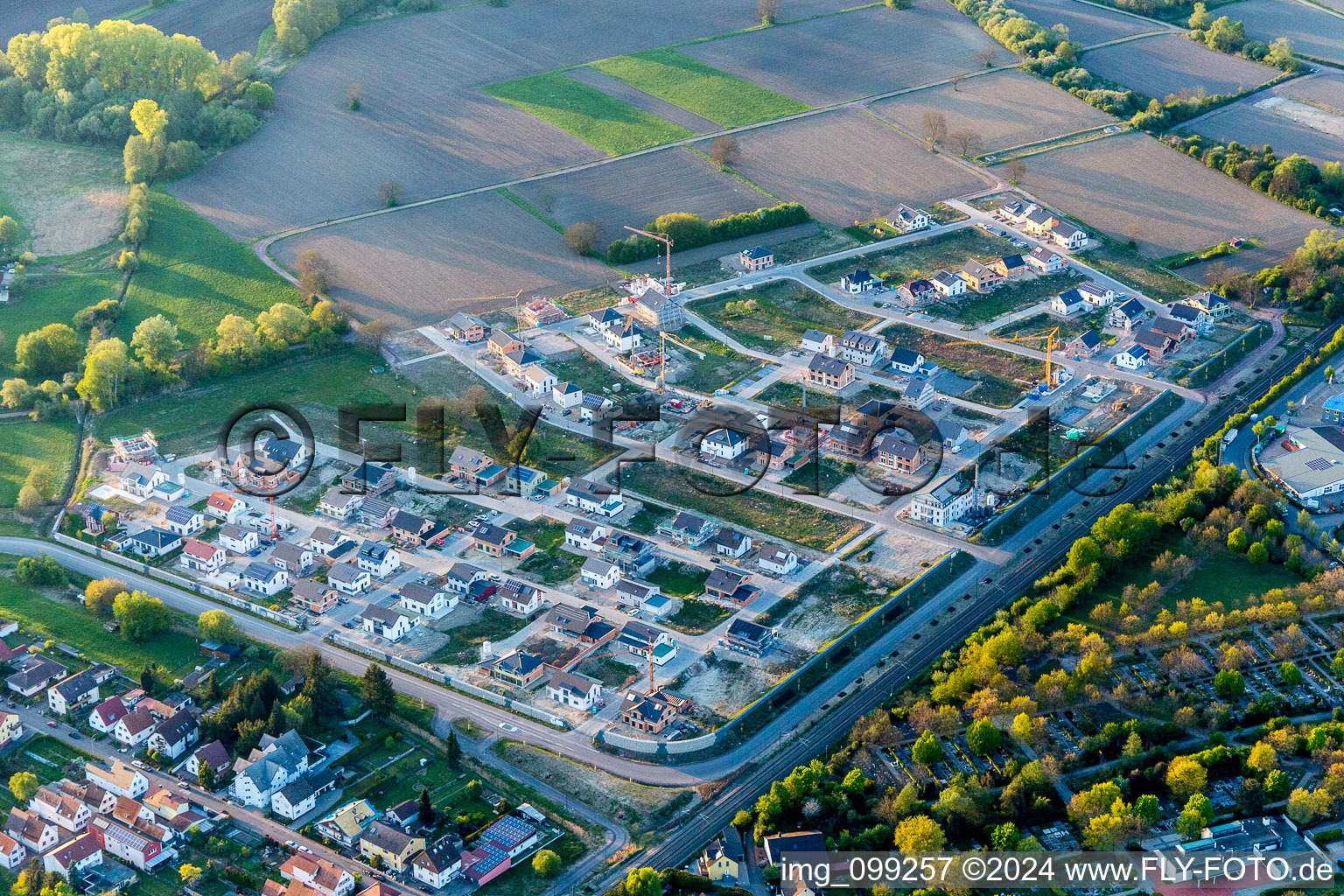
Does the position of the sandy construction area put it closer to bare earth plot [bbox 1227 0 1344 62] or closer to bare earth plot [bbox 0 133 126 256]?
bare earth plot [bbox 0 133 126 256]

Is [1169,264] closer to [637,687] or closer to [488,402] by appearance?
[488,402]

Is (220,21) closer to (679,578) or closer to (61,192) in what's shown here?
(61,192)

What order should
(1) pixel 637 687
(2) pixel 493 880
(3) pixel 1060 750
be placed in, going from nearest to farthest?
(2) pixel 493 880 < (3) pixel 1060 750 < (1) pixel 637 687

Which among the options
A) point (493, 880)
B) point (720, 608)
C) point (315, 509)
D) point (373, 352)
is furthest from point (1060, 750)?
point (373, 352)

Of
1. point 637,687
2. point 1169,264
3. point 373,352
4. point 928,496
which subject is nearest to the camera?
point 637,687

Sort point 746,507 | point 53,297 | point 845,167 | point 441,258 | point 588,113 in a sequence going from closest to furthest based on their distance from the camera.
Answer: point 746,507 < point 53,297 < point 441,258 < point 845,167 < point 588,113

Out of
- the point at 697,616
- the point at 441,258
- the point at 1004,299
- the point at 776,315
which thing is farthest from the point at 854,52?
the point at 697,616
